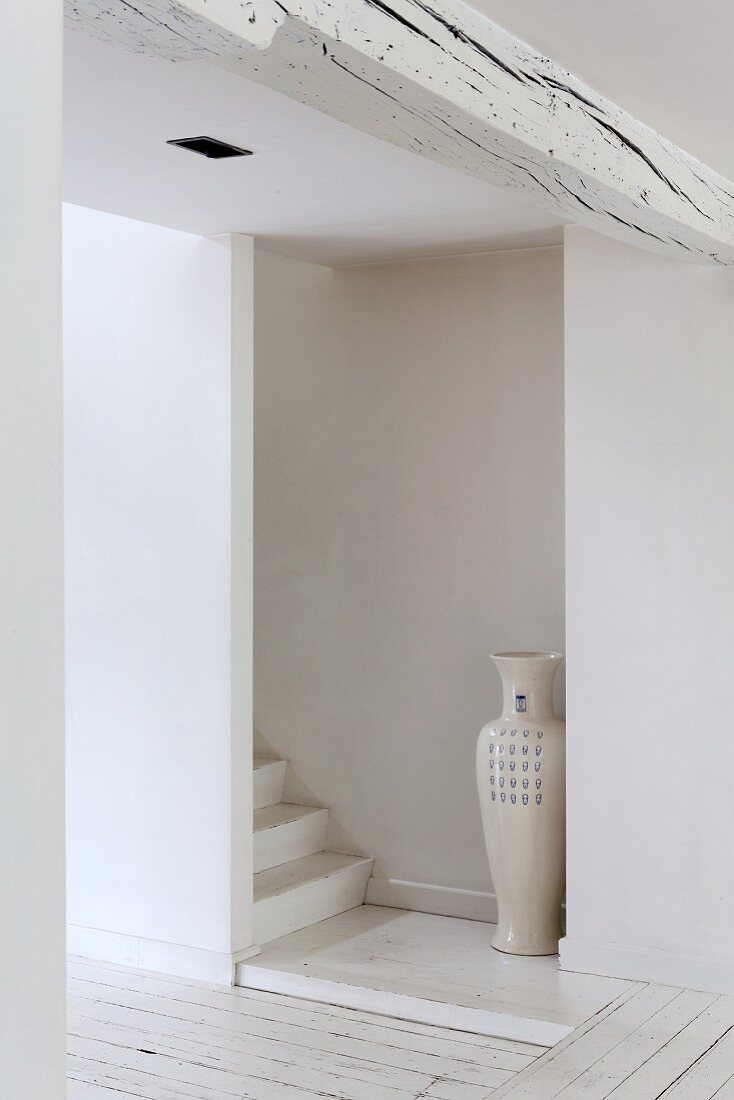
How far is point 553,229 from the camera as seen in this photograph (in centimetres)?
433

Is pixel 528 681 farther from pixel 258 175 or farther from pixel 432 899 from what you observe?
pixel 258 175

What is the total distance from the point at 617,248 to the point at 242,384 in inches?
54.2

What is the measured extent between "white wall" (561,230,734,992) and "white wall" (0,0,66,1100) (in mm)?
3236

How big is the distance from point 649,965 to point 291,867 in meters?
1.59

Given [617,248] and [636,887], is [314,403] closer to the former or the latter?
[617,248]

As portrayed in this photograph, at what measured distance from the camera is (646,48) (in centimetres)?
248

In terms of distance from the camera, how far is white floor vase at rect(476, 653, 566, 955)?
443cm

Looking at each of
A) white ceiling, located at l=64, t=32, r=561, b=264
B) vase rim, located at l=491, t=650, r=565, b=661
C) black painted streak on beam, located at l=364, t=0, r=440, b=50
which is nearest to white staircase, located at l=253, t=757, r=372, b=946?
vase rim, located at l=491, t=650, r=565, b=661

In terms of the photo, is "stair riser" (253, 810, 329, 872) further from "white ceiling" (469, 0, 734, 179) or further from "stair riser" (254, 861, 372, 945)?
"white ceiling" (469, 0, 734, 179)

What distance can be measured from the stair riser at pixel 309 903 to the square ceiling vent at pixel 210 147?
2695 mm

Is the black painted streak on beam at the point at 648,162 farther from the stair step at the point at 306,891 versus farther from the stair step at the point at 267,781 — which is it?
the stair step at the point at 267,781

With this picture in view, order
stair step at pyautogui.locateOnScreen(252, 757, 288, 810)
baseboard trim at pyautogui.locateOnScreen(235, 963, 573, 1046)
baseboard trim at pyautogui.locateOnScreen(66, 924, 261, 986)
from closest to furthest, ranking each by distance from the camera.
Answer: baseboard trim at pyautogui.locateOnScreen(235, 963, 573, 1046) → baseboard trim at pyautogui.locateOnScreen(66, 924, 261, 986) → stair step at pyautogui.locateOnScreen(252, 757, 288, 810)

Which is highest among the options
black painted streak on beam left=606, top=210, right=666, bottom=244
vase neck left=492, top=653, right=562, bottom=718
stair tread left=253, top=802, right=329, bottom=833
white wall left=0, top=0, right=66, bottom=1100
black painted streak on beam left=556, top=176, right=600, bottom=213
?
black painted streak on beam left=606, top=210, right=666, bottom=244

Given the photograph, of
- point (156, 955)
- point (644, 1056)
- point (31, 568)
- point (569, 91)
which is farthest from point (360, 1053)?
point (31, 568)
